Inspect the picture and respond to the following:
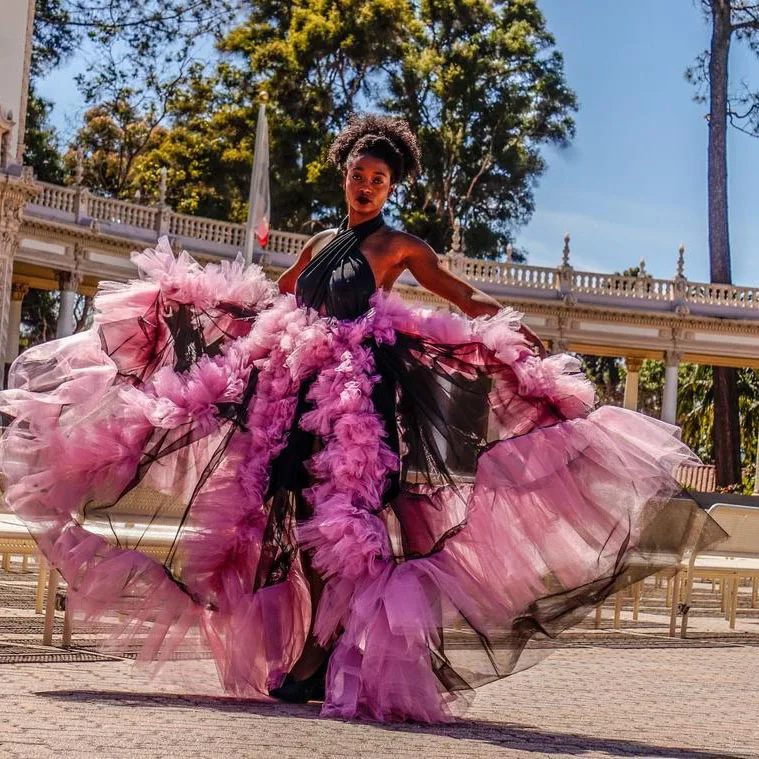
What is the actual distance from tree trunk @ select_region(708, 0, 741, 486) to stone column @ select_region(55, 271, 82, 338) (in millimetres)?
12401

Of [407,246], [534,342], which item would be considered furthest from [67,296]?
[534,342]

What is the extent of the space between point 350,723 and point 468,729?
0.31 meters

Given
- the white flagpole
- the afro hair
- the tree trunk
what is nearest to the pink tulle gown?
the afro hair

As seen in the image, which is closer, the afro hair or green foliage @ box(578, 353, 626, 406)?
the afro hair

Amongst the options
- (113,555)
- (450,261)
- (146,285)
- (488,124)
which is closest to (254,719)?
(113,555)

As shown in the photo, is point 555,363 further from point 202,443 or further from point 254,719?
point 254,719

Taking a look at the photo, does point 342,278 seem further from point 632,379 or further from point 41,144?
point 41,144

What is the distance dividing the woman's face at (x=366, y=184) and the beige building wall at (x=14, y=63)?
16.3 meters

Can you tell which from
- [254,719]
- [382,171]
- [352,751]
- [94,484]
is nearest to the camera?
[352,751]

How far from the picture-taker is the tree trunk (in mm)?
26906

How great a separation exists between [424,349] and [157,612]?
1.05 m

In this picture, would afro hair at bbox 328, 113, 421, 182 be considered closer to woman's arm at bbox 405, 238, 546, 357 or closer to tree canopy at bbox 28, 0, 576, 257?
woman's arm at bbox 405, 238, 546, 357

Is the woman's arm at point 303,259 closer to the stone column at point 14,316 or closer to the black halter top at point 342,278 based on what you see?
the black halter top at point 342,278

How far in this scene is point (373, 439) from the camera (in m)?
3.77
